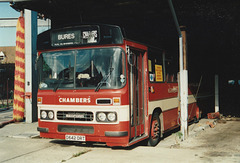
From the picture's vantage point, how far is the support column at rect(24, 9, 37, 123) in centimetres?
1281

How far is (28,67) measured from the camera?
42.6ft

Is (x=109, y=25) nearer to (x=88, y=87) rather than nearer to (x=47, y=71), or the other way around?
(x=88, y=87)

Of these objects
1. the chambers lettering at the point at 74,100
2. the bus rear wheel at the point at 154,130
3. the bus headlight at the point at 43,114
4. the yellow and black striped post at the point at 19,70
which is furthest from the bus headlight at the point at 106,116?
the yellow and black striped post at the point at 19,70

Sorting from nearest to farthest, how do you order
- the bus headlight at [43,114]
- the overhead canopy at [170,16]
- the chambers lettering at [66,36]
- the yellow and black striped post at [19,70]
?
1. the chambers lettering at [66,36]
2. the bus headlight at [43,114]
3. the overhead canopy at [170,16]
4. the yellow and black striped post at [19,70]

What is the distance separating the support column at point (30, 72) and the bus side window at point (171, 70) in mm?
6127

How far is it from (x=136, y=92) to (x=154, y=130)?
1.54 meters

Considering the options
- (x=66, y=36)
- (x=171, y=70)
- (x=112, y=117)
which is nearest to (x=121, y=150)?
(x=112, y=117)

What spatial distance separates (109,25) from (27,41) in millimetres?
7001

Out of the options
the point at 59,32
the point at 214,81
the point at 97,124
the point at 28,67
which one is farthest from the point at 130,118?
Result: the point at 214,81

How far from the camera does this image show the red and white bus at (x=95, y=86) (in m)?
6.93

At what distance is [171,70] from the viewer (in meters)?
10.2

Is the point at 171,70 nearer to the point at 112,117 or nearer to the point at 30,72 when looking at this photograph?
the point at 112,117

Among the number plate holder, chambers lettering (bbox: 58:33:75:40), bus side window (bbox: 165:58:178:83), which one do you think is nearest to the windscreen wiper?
the number plate holder

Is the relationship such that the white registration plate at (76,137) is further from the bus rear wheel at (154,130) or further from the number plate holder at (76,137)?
the bus rear wheel at (154,130)
